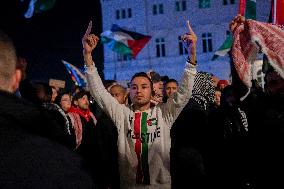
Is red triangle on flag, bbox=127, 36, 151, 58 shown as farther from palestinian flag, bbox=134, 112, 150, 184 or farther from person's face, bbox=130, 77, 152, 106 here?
palestinian flag, bbox=134, 112, 150, 184

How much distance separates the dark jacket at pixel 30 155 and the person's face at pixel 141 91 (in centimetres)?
218

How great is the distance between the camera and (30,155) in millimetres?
1375

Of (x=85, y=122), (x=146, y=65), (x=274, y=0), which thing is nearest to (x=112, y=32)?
(x=85, y=122)

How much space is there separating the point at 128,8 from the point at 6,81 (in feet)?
145

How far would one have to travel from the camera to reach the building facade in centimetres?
4153

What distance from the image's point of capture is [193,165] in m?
3.92

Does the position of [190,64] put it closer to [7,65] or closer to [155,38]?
[7,65]

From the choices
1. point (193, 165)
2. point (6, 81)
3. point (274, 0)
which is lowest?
point (193, 165)

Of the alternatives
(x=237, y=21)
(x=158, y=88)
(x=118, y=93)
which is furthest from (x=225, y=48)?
(x=237, y=21)

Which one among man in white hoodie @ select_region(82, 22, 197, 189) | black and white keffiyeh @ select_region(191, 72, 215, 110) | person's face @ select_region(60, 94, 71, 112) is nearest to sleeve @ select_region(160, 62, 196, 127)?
man in white hoodie @ select_region(82, 22, 197, 189)

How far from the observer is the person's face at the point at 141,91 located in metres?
3.68

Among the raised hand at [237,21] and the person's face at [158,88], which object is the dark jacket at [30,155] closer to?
the raised hand at [237,21]

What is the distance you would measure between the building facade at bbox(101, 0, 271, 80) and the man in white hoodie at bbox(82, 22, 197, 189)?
37353mm

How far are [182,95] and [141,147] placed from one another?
59cm
